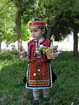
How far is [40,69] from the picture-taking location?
294cm

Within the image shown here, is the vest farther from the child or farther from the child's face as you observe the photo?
the child's face

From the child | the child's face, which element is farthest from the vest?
the child's face

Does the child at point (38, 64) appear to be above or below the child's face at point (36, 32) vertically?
below

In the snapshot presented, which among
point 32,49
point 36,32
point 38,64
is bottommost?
point 38,64

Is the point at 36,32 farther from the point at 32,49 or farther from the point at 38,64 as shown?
the point at 38,64

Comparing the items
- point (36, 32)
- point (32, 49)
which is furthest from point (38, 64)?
point (36, 32)

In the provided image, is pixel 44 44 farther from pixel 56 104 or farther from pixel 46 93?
pixel 56 104

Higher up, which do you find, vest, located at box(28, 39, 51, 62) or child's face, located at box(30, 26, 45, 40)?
child's face, located at box(30, 26, 45, 40)

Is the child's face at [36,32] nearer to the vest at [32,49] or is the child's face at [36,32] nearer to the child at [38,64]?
the child at [38,64]

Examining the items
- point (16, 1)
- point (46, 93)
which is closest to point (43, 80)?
point (46, 93)

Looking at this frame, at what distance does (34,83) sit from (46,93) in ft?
1.86

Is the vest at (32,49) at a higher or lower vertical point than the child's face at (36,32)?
lower

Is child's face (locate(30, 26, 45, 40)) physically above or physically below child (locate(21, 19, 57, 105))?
above

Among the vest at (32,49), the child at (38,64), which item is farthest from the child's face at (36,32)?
the vest at (32,49)
